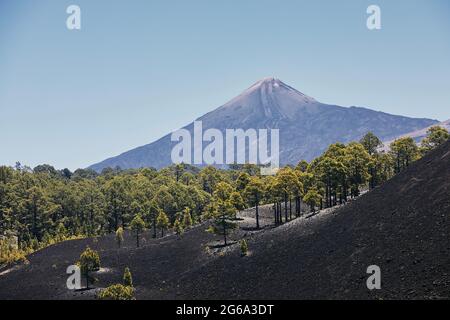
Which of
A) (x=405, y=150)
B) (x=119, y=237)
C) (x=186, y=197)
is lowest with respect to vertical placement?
(x=119, y=237)

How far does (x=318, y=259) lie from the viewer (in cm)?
5128

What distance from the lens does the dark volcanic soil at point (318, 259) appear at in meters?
41.8

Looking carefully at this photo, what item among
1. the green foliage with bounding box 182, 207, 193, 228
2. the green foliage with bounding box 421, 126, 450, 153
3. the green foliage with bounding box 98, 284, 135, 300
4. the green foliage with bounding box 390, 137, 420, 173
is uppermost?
the green foliage with bounding box 421, 126, 450, 153

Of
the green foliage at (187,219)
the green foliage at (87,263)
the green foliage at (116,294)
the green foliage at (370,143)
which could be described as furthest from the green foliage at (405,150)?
the green foliage at (116,294)

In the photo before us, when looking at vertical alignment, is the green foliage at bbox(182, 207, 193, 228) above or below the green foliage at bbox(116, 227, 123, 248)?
above

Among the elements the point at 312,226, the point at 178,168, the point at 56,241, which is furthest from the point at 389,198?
the point at 178,168

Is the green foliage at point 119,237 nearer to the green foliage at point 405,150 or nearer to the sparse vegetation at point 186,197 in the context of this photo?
the sparse vegetation at point 186,197

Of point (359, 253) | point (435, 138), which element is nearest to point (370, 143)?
point (435, 138)

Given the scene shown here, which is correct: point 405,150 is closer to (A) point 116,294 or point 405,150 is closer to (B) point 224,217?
(B) point 224,217

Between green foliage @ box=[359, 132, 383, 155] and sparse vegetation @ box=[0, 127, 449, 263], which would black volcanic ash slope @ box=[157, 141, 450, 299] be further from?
green foliage @ box=[359, 132, 383, 155]

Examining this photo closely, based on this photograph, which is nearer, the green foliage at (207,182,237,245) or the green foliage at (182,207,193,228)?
the green foliage at (207,182,237,245)

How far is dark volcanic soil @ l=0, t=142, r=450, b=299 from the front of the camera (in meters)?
41.8

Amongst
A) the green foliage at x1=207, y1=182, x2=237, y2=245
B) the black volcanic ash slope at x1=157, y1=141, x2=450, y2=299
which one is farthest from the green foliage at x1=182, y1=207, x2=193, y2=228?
the black volcanic ash slope at x1=157, y1=141, x2=450, y2=299
